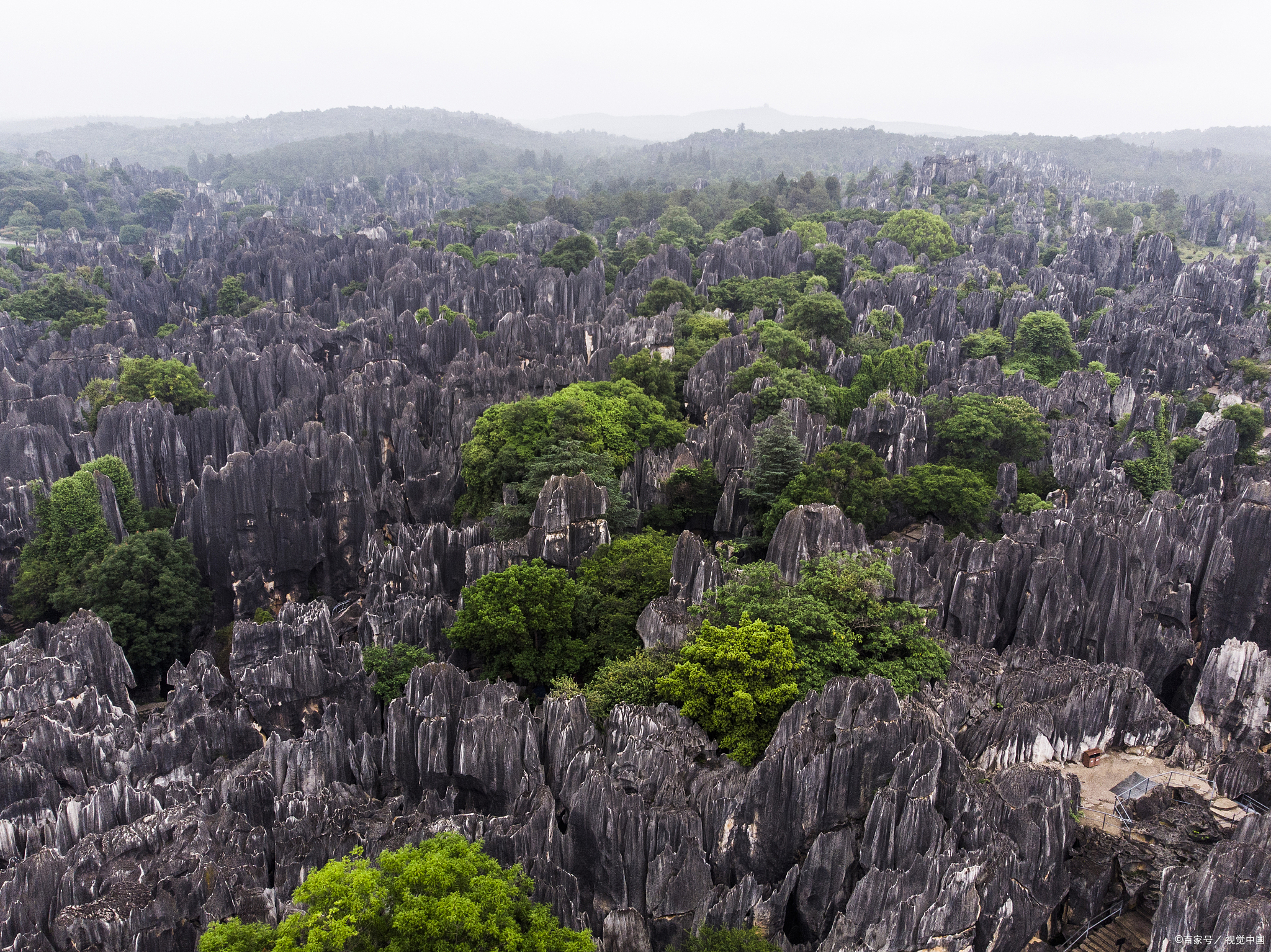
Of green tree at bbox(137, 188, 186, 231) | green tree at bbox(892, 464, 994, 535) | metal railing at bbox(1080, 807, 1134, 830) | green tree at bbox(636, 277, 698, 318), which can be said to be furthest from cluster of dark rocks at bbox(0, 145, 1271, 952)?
green tree at bbox(137, 188, 186, 231)

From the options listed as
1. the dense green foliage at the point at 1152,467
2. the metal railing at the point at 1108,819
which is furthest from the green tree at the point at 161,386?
the dense green foliage at the point at 1152,467

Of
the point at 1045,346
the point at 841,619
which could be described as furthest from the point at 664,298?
the point at 841,619

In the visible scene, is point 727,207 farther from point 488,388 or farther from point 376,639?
point 376,639

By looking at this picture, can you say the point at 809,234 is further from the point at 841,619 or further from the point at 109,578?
the point at 109,578

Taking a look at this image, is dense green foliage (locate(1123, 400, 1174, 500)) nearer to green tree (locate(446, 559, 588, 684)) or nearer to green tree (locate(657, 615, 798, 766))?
green tree (locate(657, 615, 798, 766))

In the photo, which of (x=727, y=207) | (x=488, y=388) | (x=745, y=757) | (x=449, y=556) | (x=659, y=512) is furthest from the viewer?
(x=727, y=207)

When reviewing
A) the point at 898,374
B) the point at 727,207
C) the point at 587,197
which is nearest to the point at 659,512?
the point at 898,374

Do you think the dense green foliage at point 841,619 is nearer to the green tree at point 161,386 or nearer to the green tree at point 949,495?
the green tree at point 949,495
